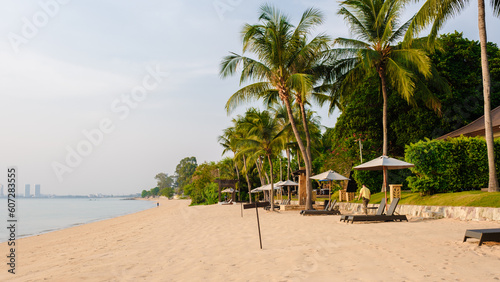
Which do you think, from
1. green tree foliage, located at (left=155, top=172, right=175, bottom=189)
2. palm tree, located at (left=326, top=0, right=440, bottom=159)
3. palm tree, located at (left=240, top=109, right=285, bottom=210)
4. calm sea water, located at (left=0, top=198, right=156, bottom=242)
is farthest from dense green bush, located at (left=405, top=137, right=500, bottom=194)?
green tree foliage, located at (left=155, top=172, right=175, bottom=189)

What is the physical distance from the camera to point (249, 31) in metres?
18.3

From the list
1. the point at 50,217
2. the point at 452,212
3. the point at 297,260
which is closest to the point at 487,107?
the point at 452,212

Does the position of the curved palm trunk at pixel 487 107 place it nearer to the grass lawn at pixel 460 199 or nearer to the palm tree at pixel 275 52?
the grass lawn at pixel 460 199

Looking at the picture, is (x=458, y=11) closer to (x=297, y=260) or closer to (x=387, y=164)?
(x=387, y=164)

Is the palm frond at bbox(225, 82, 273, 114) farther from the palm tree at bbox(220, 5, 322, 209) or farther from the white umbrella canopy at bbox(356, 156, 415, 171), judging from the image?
the white umbrella canopy at bbox(356, 156, 415, 171)

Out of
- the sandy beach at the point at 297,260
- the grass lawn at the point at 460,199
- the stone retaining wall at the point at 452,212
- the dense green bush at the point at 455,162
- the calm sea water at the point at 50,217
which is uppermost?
the dense green bush at the point at 455,162

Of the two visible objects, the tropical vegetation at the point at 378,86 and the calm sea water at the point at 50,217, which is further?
the calm sea water at the point at 50,217

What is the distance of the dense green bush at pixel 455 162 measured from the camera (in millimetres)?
13367

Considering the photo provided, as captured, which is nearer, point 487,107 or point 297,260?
point 297,260

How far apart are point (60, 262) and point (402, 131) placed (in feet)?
66.4

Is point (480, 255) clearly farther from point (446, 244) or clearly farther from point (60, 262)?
point (60, 262)

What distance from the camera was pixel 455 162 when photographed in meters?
13.4

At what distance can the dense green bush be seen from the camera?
526 inches

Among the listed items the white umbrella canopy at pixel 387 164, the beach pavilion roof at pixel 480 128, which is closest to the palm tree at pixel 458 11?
the white umbrella canopy at pixel 387 164
